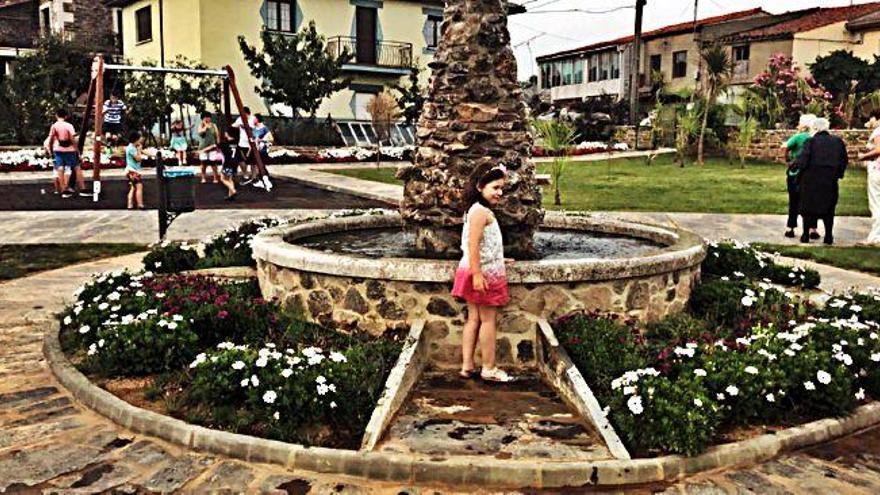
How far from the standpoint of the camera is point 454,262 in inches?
238

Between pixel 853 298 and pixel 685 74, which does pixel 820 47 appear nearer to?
pixel 685 74

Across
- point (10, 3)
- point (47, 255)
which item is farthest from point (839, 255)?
point (10, 3)

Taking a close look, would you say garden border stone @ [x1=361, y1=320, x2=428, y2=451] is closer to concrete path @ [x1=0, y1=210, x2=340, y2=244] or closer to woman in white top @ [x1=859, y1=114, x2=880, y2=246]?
concrete path @ [x1=0, y1=210, x2=340, y2=244]

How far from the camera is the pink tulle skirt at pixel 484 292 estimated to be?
5.69 m

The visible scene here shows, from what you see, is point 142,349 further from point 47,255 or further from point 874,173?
point 874,173

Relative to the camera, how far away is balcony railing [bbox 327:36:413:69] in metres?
36.2

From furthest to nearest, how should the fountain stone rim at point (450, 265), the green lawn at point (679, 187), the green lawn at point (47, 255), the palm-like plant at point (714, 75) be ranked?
the palm-like plant at point (714, 75) → the green lawn at point (679, 187) → the green lawn at point (47, 255) → the fountain stone rim at point (450, 265)

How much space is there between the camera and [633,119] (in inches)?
1523

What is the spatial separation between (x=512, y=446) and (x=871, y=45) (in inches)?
1681

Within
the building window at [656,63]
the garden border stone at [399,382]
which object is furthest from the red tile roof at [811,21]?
the garden border stone at [399,382]

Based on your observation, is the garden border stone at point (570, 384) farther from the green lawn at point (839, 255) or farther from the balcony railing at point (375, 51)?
the balcony railing at point (375, 51)

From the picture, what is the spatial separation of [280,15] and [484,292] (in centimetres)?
3161

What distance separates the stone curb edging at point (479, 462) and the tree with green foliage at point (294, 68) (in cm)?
2638

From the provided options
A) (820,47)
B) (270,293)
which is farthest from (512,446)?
(820,47)
